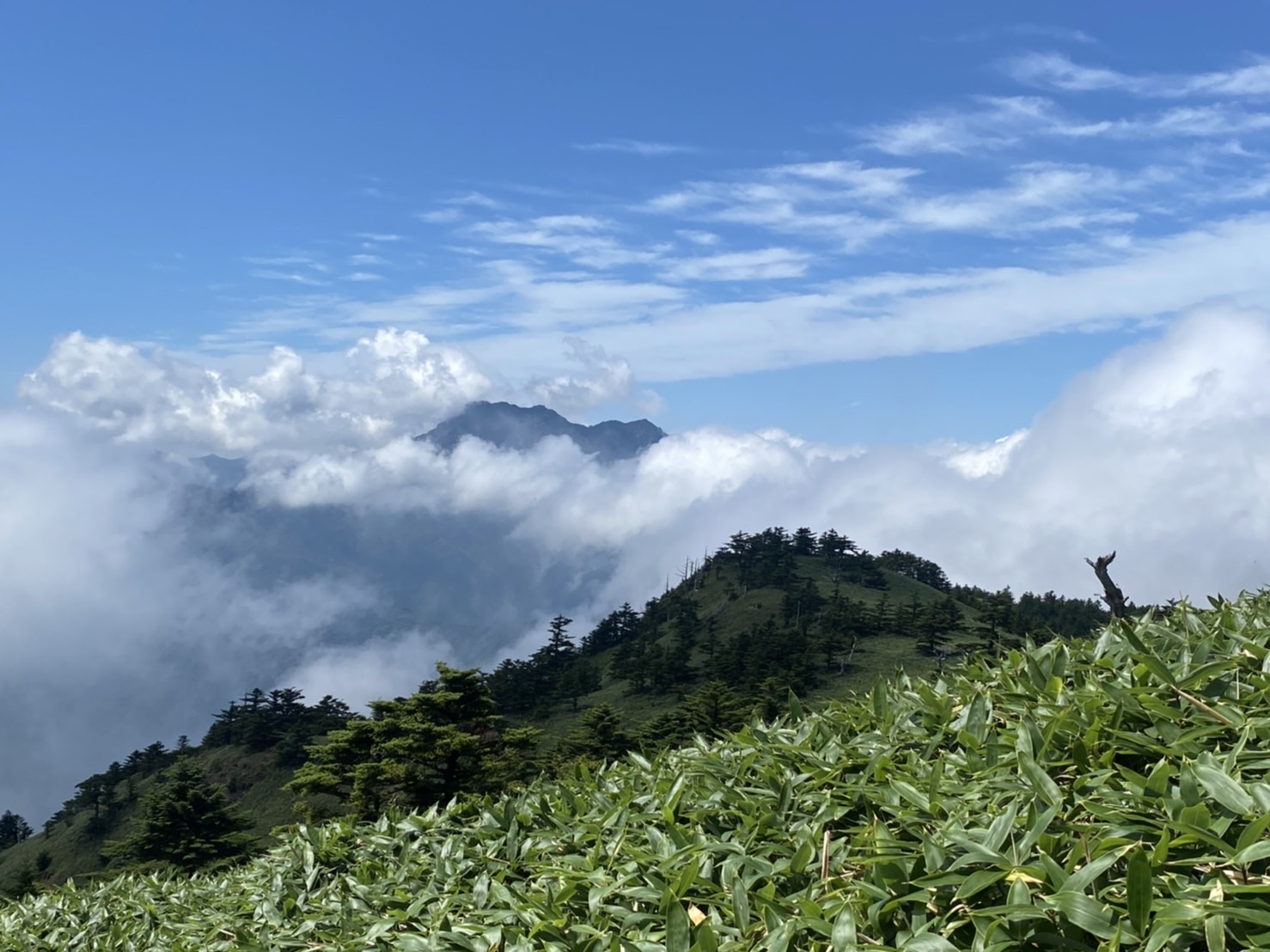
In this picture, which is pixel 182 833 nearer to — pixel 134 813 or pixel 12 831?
pixel 134 813

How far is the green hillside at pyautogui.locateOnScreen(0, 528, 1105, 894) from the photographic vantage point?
2721 inches

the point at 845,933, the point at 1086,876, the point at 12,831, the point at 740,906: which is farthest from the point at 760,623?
the point at 1086,876

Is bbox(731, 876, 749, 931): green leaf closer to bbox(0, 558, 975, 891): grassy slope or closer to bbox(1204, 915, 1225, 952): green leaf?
bbox(1204, 915, 1225, 952): green leaf

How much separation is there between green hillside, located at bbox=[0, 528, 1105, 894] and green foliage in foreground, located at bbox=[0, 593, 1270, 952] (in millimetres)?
48731

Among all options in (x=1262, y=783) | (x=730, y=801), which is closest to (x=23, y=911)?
(x=730, y=801)

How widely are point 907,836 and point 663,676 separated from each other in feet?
272

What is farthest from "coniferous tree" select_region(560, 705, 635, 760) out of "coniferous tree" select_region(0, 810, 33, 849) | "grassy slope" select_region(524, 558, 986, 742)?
"coniferous tree" select_region(0, 810, 33, 849)

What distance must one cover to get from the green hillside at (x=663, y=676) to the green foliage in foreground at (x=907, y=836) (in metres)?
48.7

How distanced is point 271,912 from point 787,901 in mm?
3134

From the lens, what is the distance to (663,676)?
8431 centimetres

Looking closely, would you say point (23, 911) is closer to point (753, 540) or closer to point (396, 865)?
point (396, 865)

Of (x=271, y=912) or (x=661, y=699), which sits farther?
(x=661, y=699)

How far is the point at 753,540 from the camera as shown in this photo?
123m

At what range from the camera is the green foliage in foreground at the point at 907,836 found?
233 cm
